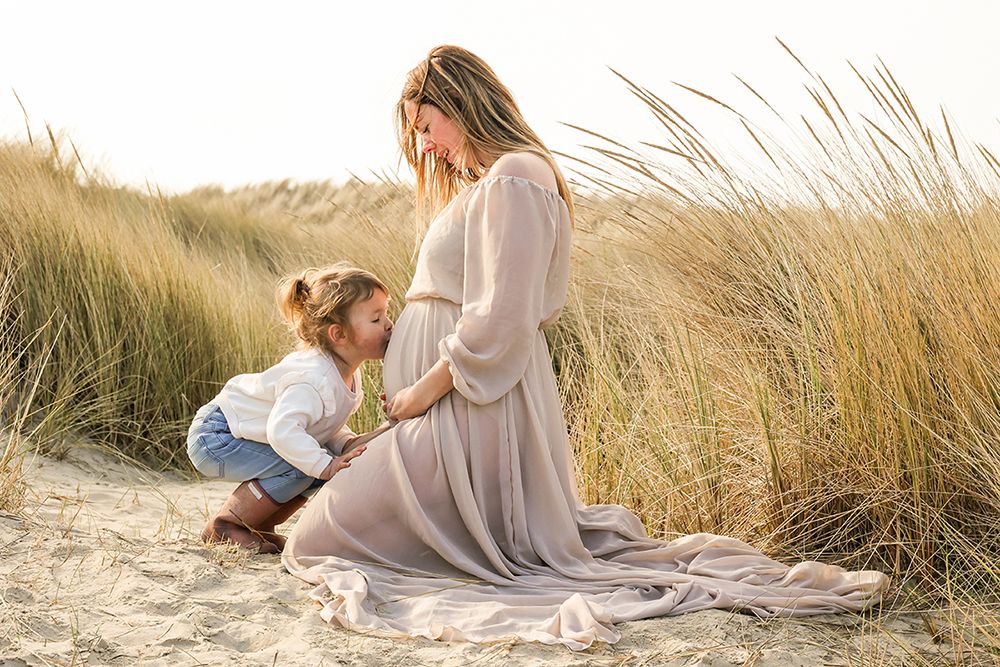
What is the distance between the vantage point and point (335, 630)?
2.43 m

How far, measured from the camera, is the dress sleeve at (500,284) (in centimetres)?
264

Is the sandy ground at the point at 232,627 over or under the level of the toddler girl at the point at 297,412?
under

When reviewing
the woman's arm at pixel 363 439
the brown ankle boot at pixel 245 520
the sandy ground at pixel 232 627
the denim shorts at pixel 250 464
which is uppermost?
the woman's arm at pixel 363 439

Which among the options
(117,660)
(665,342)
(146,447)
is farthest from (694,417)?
(146,447)

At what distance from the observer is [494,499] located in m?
2.82

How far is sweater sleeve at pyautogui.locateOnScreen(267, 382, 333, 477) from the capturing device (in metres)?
2.83

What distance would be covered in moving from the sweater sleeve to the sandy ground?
294 mm

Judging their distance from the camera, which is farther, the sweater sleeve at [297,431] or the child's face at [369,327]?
the child's face at [369,327]

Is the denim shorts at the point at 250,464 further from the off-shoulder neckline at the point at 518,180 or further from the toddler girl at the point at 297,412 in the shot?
the off-shoulder neckline at the point at 518,180

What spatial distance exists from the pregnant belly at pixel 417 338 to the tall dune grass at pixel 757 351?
2.92 ft

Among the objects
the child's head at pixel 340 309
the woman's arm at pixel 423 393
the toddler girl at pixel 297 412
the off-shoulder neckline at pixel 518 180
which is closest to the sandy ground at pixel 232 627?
the toddler girl at pixel 297 412

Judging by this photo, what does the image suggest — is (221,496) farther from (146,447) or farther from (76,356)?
(76,356)

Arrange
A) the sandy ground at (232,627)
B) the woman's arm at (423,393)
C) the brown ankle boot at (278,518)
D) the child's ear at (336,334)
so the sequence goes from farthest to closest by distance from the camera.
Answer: the brown ankle boot at (278,518) → the child's ear at (336,334) → the woman's arm at (423,393) → the sandy ground at (232,627)

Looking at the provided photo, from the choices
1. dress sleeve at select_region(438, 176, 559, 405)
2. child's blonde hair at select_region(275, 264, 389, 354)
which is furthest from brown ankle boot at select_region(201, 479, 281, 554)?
dress sleeve at select_region(438, 176, 559, 405)
